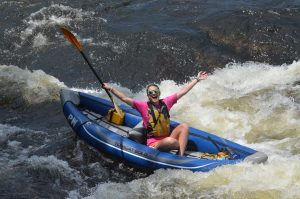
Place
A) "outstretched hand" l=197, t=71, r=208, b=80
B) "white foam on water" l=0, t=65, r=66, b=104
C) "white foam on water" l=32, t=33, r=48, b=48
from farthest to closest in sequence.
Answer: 1. "white foam on water" l=32, t=33, r=48, b=48
2. "white foam on water" l=0, t=65, r=66, b=104
3. "outstretched hand" l=197, t=71, r=208, b=80

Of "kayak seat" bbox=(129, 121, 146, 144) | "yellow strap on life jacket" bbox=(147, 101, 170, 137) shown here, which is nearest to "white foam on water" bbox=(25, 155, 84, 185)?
"kayak seat" bbox=(129, 121, 146, 144)

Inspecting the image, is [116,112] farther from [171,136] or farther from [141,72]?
[141,72]

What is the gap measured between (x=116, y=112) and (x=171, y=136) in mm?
1301

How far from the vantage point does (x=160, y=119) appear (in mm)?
7320

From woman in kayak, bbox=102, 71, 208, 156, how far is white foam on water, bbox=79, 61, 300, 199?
42 centimetres

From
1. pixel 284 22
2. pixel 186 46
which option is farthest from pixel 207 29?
pixel 284 22

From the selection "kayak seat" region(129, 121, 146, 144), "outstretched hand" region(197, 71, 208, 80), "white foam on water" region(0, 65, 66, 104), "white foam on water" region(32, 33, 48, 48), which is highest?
"outstretched hand" region(197, 71, 208, 80)

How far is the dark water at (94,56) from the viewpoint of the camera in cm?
757

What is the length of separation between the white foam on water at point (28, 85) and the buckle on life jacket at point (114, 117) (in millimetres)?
2042

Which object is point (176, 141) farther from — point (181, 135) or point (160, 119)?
point (160, 119)

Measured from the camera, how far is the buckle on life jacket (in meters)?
8.34

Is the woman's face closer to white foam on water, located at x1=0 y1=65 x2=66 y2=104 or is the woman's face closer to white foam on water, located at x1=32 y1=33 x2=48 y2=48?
white foam on water, located at x1=0 y1=65 x2=66 y2=104

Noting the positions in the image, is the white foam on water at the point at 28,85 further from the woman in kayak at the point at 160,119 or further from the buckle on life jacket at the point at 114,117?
the woman in kayak at the point at 160,119

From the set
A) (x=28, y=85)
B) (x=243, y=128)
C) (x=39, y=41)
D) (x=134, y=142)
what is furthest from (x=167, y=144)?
(x=39, y=41)
